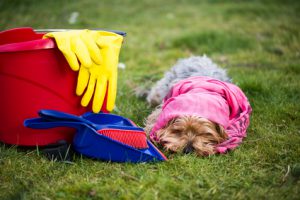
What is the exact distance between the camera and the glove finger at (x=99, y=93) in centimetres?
351

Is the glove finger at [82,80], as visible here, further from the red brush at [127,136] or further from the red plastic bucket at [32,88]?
the red brush at [127,136]

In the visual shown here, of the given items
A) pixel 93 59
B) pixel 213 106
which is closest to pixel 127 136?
pixel 93 59

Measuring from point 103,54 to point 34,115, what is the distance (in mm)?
877

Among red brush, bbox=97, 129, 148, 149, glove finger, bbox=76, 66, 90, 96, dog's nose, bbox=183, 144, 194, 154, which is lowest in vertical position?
dog's nose, bbox=183, 144, 194, 154

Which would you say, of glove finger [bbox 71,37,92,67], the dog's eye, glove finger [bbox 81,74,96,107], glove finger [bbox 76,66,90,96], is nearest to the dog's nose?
the dog's eye

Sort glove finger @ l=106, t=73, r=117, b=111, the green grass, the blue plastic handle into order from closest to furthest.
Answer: the green grass < the blue plastic handle < glove finger @ l=106, t=73, r=117, b=111

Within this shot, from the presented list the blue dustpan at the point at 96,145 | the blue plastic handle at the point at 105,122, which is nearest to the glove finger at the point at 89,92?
the blue plastic handle at the point at 105,122

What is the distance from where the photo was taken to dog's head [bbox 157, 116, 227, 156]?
3.73 metres

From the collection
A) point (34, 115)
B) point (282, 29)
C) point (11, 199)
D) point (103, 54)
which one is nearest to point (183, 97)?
point (103, 54)

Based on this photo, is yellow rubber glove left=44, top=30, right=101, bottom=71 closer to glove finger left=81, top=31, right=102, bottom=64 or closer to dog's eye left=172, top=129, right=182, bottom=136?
glove finger left=81, top=31, right=102, bottom=64

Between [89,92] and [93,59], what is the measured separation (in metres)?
0.33

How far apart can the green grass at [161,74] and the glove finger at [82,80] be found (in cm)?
66

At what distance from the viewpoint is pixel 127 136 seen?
3371mm

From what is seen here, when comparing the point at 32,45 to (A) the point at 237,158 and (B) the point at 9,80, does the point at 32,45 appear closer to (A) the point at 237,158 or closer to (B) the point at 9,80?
(B) the point at 9,80
